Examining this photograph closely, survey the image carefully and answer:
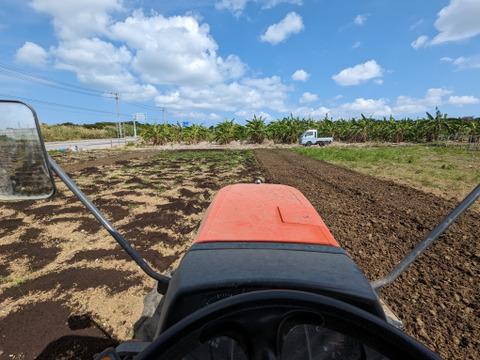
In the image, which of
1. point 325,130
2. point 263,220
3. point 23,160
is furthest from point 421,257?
point 325,130

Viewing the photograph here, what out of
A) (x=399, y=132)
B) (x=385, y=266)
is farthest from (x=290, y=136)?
(x=385, y=266)

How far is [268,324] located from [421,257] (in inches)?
183

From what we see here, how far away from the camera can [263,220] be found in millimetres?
1722

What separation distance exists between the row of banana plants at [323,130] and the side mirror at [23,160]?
35348 millimetres

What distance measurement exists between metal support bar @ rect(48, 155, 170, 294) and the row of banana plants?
35338mm

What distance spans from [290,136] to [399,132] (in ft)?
58.7

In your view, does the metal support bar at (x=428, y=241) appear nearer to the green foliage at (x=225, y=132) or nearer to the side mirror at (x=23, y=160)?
the side mirror at (x=23, y=160)

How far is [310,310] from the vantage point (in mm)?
635

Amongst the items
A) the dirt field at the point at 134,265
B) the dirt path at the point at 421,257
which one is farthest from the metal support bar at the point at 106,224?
the dirt path at the point at 421,257

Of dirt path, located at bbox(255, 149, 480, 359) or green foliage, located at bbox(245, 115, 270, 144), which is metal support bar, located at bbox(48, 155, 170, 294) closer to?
dirt path, located at bbox(255, 149, 480, 359)

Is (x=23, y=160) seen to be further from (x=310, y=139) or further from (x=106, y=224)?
(x=310, y=139)

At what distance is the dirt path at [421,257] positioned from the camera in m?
2.62

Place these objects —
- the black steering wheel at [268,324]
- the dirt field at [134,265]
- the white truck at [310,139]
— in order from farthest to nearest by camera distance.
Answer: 1. the white truck at [310,139]
2. the dirt field at [134,265]
3. the black steering wheel at [268,324]

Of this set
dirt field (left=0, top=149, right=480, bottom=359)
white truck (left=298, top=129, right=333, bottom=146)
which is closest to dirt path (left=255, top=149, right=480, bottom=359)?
dirt field (left=0, top=149, right=480, bottom=359)
